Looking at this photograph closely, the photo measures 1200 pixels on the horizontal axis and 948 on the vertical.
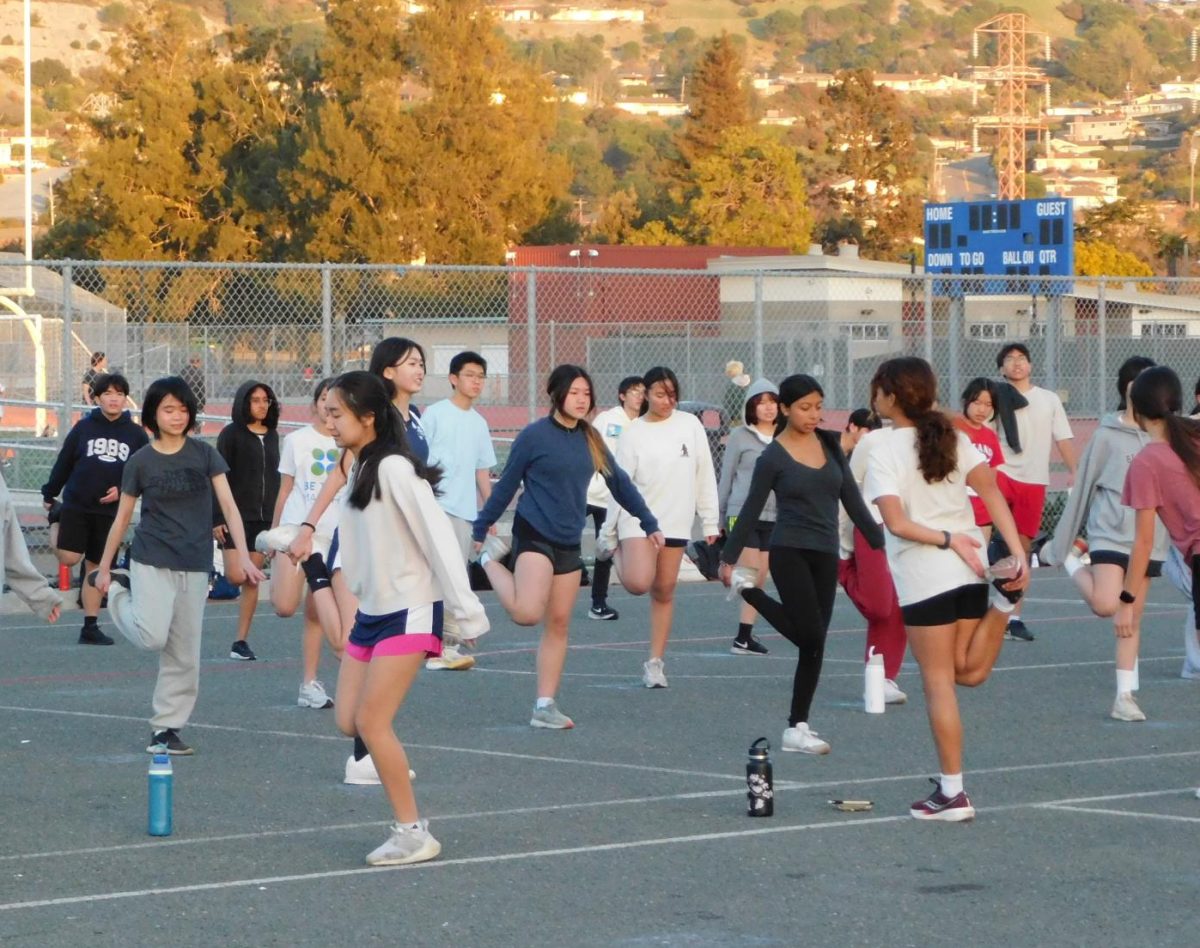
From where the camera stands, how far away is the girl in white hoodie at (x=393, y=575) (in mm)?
6840

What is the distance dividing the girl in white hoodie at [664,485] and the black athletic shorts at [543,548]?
1.30m

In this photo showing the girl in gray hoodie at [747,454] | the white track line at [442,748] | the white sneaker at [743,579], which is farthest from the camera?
the girl in gray hoodie at [747,454]

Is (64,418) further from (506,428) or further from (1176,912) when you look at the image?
(1176,912)

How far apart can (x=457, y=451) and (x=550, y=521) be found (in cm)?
261

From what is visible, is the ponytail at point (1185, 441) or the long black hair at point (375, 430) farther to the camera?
the ponytail at point (1185, 441)

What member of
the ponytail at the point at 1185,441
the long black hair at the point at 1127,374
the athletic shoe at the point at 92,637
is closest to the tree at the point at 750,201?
the athletic shoe at the point at 92,637

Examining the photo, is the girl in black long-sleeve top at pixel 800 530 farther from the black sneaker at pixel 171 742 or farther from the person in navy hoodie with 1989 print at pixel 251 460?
the person in navy hoodie with 1989 print at pixel 251 460

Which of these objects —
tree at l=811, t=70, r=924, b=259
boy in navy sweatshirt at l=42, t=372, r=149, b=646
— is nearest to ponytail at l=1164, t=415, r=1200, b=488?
boy in navy sweatshirt at l=42, t=372, r=149, b=646

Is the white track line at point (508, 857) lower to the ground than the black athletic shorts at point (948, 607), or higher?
lower

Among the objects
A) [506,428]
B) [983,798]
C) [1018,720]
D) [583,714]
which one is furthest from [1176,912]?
[506,428]

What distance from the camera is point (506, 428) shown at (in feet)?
70.8

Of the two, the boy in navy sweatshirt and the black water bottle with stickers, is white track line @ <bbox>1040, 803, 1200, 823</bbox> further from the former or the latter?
the boy in navy sweatshirt

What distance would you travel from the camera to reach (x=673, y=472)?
11.7m

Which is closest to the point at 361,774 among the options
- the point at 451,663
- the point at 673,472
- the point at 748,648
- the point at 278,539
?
the point at 278,539
